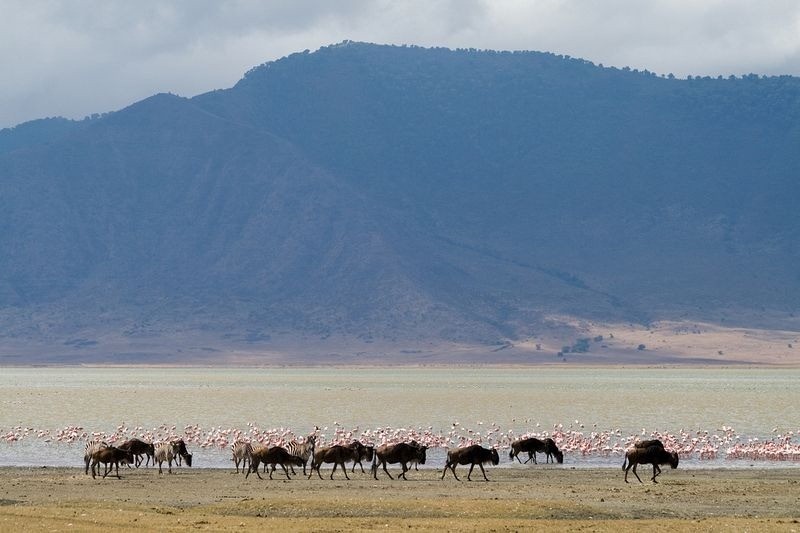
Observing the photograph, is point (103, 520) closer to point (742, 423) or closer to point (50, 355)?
point (742, 423)

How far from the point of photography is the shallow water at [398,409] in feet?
165

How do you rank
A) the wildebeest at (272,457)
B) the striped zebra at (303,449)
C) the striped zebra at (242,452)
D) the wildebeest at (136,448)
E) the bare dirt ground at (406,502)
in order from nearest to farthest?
the bare dirt ground at (406,502) < the wildebeest at (272,457) < the striped zebra at (242,452) < the striped zebra at (303,449) < the wildebeest at (136,448)

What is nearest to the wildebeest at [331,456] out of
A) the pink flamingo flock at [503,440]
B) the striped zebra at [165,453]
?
the striped zebra at [165,453]

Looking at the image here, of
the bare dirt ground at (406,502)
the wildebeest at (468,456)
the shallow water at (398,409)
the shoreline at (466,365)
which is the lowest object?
the bare dirt ground at (406,502)

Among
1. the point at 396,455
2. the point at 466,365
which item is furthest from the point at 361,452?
the point at 466,365

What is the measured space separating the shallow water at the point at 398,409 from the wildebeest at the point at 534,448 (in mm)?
566

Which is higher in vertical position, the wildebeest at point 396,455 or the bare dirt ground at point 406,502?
the wildebeest at point 396,455

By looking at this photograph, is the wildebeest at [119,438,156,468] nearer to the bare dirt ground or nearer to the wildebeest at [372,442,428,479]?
the bare dirt ground

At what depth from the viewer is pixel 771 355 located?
17400 centimetres

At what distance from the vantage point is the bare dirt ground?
21.5m

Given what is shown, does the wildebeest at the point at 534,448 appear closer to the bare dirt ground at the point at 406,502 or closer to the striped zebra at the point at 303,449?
the bare dirt ground at the point at 406,502

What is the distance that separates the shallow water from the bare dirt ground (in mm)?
5727

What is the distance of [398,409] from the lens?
6744 cm

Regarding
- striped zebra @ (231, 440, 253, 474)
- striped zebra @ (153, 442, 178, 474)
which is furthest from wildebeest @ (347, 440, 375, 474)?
striped zebra @ (153, 442, 178, 474)
